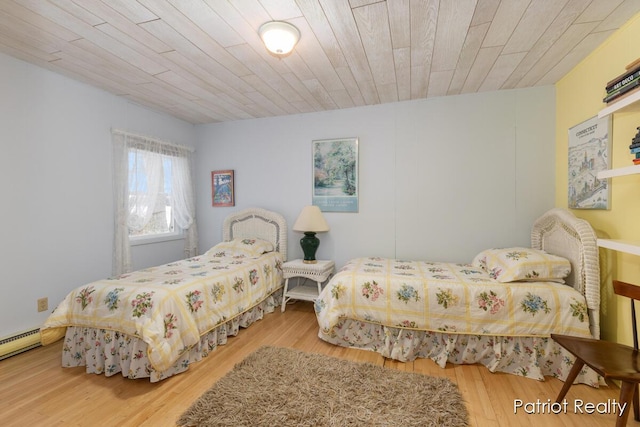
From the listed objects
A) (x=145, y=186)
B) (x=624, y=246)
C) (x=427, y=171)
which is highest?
(x=427, y=171)

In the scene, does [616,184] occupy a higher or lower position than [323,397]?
higher

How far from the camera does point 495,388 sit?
6.42 ft

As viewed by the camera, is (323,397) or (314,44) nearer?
(323,397)

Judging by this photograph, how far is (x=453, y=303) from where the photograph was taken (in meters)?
2.25

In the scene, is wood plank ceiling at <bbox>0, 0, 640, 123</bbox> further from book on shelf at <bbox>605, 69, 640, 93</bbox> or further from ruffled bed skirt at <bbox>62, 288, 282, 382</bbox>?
ruffled bed skirt at <bbox>62, 288, 282, 382</bbox>

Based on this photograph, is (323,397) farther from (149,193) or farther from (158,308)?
(149,193)

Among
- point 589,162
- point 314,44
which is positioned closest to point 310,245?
point 314,44

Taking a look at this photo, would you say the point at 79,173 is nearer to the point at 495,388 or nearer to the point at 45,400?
the point at 45,400

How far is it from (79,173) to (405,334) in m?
3.51

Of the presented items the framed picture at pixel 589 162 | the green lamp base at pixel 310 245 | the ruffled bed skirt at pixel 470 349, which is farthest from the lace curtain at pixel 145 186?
the framed picture at pixel 589 162

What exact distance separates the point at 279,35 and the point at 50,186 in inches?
101

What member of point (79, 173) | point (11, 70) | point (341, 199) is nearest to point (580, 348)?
point (341, 199)

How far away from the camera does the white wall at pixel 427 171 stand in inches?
118

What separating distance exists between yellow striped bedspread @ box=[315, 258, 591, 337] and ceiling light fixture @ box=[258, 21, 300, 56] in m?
1.91
